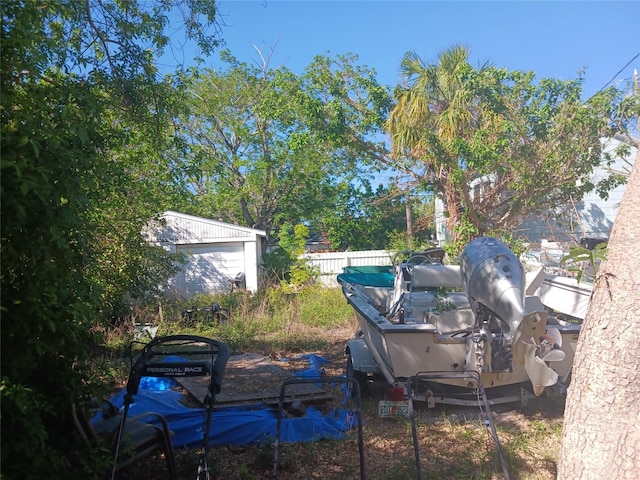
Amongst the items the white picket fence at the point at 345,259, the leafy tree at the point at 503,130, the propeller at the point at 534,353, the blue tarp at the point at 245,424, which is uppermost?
the leafy tree at the point at 503,130

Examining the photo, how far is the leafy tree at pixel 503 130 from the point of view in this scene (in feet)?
41.1

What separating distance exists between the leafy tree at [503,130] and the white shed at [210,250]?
6906 millimetres

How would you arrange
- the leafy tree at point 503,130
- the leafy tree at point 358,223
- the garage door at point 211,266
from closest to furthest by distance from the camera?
1. the leafy tree at point 503,130
2. the garage door at point 211,266
3. the leafy tree at point 358,223

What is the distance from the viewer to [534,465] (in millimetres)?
4887

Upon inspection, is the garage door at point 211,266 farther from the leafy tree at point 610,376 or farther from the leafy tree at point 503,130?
the leafy tree at point 610,376

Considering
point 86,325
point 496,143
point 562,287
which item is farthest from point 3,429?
point 496,143

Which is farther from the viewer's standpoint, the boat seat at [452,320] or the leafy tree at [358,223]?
the leafy tree at [358,223]

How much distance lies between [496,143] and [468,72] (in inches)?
70.9

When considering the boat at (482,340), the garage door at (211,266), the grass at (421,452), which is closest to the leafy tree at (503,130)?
the boat at (482,340)

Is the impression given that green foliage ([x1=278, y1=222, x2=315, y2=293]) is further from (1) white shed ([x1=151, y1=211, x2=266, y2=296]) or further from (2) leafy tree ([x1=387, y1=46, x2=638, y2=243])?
(2) leafy tree ([x1=387, y1=46, x2=638, y2=243])

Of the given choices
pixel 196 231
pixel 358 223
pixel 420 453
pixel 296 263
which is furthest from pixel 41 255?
pixel 358 223

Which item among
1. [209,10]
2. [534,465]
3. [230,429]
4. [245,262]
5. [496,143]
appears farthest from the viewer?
[245,262]

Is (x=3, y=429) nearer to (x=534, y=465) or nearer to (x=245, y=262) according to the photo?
(x=534, y=465)

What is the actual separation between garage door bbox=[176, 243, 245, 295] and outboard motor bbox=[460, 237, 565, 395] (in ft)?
41.8
